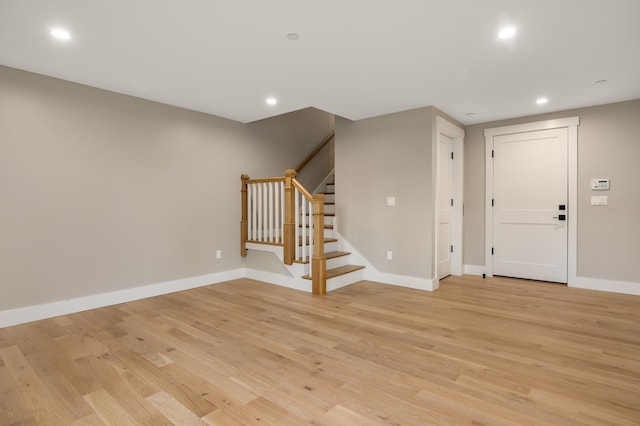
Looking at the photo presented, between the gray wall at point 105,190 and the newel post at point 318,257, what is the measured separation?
4.91ft

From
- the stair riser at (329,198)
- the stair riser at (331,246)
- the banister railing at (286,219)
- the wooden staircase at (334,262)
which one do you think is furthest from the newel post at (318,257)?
the stair riser at (329,198)

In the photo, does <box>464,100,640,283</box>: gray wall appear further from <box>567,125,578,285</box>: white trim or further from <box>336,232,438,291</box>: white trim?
<box>336,232,438,291</box>: white trim

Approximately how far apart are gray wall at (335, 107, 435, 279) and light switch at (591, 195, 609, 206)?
2.14m

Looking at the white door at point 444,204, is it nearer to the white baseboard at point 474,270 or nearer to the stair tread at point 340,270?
the white baseboard at point 474,270

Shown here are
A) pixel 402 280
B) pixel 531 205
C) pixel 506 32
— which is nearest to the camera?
pixel 506 32

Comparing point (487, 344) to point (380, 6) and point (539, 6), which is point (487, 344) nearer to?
point (539, 6)

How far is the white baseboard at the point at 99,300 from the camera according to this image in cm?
306

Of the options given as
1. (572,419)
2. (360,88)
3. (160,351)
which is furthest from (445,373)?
(360,88)

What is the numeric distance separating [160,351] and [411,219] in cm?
326

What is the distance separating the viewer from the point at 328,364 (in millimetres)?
2287

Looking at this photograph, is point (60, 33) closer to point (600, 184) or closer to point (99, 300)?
point (99, 300)

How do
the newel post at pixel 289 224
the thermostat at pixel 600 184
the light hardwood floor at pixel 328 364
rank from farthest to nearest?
1. the newel post at pixel 289 224
2. the thermostat at pixel 600 184
3. the light hardwood floor at pixel 328 364

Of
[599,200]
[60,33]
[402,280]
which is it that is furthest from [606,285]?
[60,33]

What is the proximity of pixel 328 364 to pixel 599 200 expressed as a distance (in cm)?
426
